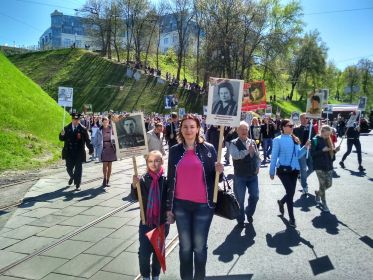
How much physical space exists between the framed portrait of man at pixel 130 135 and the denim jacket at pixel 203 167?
0.54 meters

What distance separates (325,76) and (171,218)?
7503cm

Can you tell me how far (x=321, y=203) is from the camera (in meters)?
9.16

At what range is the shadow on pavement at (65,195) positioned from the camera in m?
9.75

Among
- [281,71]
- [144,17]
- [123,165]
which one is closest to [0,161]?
[123,165]

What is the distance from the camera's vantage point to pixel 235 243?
21.2 feet

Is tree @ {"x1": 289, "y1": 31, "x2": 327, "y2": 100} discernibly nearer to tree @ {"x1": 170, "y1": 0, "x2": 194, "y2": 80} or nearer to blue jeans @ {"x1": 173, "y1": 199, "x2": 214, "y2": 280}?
tree @ {"x1": 170, "y1": 0, "x2": 194, "y2": 80}

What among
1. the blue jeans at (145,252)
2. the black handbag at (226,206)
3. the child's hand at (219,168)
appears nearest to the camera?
the child's hand at (219,168)

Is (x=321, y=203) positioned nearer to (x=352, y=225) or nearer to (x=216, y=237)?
(x=352, y=225)

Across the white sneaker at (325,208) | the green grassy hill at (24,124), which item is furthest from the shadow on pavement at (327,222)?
the green grassy hill at (24,124)

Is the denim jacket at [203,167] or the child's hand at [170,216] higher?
the denim jacket at [203,167]

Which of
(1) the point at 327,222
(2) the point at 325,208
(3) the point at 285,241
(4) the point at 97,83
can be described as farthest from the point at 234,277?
(4) the point at 97,83

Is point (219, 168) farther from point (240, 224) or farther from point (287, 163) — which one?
point (287, 163)

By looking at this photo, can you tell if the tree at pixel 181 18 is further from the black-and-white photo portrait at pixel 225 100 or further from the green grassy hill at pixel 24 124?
the black-and-white photo portrait at pixel 225 100

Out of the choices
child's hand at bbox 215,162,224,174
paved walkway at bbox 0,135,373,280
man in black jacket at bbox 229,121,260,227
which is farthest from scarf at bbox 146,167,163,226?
man in black jacket at bbox 229,121,260,227
